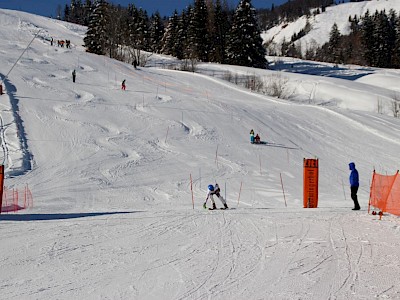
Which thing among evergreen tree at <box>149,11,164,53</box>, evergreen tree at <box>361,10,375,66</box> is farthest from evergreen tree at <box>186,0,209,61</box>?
evergreen tree at <box>361,10,375,66</box>

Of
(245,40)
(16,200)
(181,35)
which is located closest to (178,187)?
(16,200)

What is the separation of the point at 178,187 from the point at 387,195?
843 centimetres

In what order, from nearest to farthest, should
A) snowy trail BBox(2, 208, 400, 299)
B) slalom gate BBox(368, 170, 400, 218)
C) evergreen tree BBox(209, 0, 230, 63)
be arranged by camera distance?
snowy trail BBox(2, 208, 400, 299) → slalom gate BBox(368, 170, 400, 218) → evergreen tree BBox(209, 0, 230, 63)

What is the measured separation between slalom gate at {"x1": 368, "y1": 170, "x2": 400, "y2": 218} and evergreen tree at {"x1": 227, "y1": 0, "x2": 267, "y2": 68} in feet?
172

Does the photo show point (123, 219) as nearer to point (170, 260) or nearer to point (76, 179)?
point (170, 260)

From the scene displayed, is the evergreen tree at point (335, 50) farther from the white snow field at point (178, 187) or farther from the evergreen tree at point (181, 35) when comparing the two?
the white snow field at point (178, 187)

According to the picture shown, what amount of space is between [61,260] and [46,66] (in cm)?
3614

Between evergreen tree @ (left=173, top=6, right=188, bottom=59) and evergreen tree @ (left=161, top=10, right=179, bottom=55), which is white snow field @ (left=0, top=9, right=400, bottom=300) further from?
evergreen tree @ (left=161, top=10, right=179, bottom=55)

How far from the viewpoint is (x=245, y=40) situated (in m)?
63.9

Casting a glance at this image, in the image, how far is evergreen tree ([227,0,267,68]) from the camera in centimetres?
6244

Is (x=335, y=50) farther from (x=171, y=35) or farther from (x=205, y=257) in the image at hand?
(x=205, y=257)

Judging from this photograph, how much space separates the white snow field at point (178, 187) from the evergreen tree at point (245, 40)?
56.5ft

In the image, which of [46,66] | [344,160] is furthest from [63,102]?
[344,160]

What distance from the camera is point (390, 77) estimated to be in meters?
Result: 59.7
